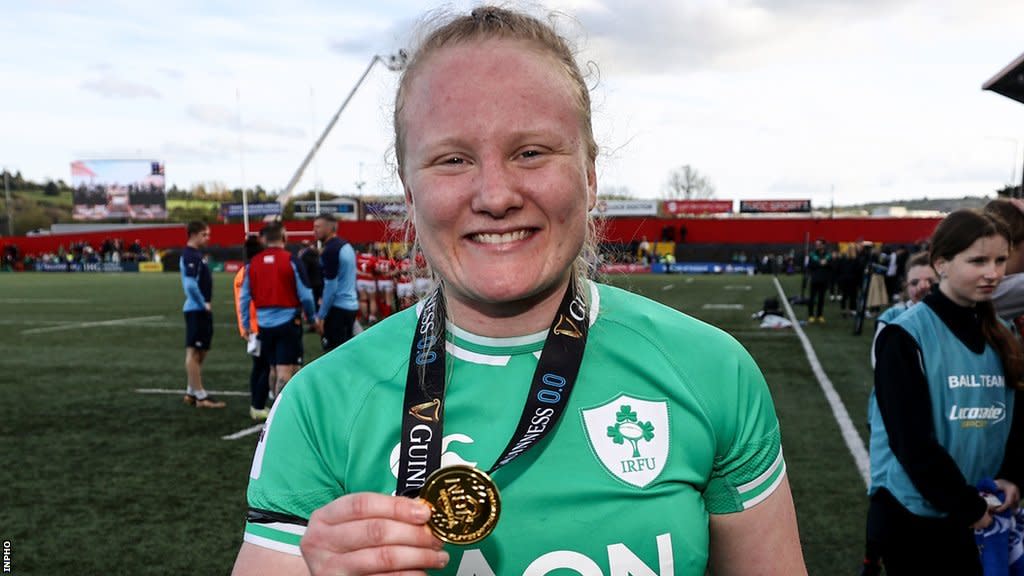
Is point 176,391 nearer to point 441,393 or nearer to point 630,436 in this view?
point 441,393

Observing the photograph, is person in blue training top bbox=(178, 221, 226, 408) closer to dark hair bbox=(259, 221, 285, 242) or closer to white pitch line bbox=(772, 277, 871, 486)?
dark hair bbox=(259, 221, 285, 242)

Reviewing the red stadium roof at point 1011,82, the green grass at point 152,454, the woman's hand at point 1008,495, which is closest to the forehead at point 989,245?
the woman's hand at point 1008,495

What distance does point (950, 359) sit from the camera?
107 inches

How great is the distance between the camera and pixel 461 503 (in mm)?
1200

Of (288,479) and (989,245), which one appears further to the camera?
(989,245)

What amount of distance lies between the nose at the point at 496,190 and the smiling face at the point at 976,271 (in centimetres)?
221

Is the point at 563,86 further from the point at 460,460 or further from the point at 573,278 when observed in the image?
the point at 460,460

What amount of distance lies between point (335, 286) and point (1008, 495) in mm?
7498

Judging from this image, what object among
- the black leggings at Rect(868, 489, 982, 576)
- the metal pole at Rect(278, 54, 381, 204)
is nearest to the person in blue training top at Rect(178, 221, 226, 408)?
the black leggings at Rect(868, 489, 982, 576)

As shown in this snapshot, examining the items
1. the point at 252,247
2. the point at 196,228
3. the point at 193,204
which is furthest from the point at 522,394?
the point at 193,204

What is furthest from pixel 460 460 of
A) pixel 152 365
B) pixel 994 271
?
pixel 152 365

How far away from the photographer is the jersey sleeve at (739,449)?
56.5 inches

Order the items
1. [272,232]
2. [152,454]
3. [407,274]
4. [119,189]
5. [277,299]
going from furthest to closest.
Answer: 1. [119,189]
2. [272,232]
3. [277,299]
4. [152,454]
5. [407,274]

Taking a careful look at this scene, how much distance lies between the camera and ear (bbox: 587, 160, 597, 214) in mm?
1474
